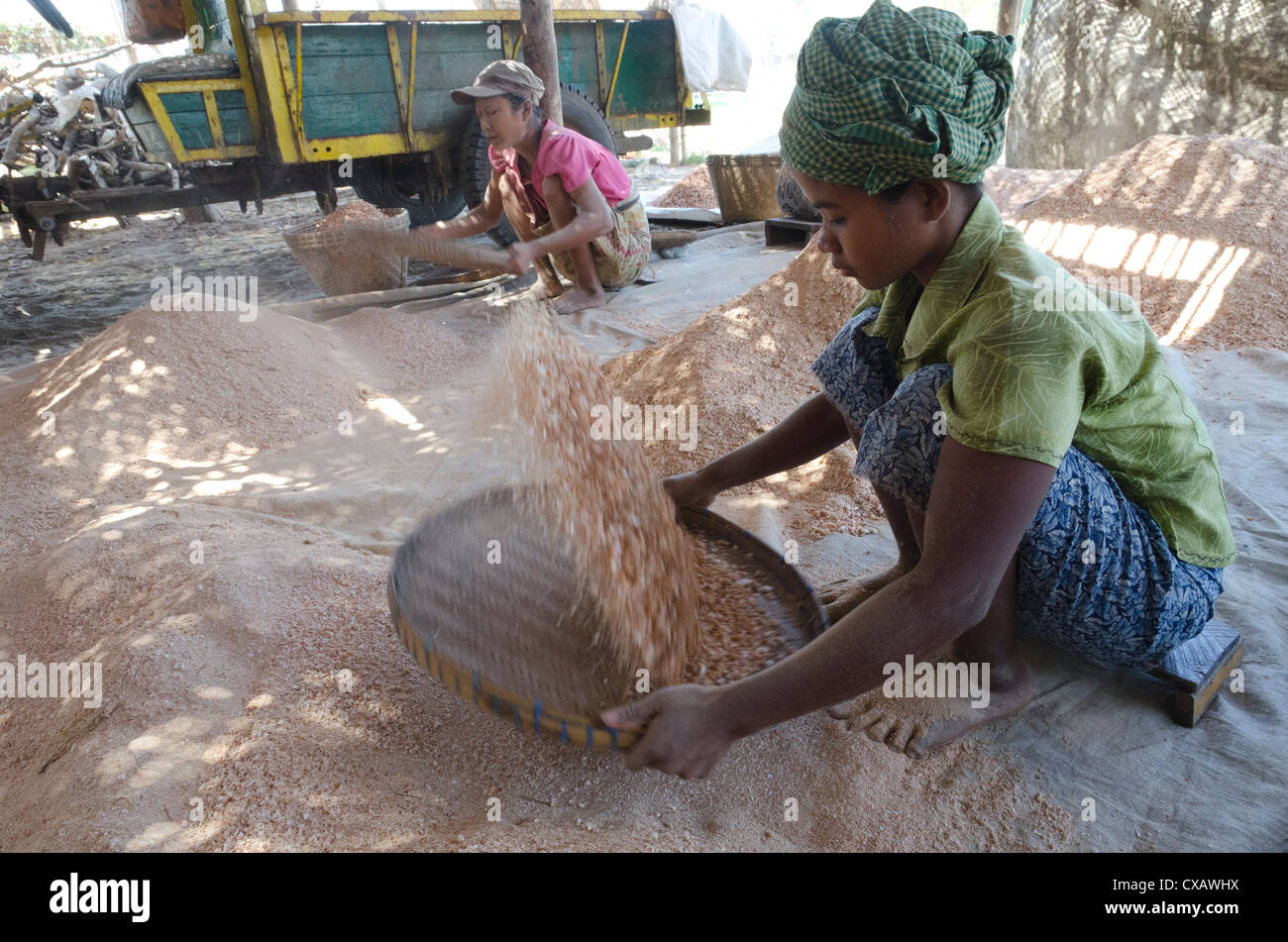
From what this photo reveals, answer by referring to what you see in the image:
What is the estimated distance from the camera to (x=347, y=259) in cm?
470

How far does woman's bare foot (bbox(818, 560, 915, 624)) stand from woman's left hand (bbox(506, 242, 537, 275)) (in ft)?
7.40

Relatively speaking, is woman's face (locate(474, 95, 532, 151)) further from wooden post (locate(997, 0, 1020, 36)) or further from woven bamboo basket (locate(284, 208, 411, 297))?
wooden post (locate(997, 0, 1020, 36))

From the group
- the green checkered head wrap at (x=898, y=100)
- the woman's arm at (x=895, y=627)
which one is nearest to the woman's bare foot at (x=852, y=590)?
the woman's arm at (x=895, y=627)

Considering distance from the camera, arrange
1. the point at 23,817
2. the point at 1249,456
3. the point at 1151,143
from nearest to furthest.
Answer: the point at 23,817, the point at 1249,456, the point at 1151,143

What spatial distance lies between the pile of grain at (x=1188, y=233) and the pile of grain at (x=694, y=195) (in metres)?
4.02

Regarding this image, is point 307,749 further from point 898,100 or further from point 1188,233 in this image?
point 1188,233

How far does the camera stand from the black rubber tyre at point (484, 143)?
17.8 feet

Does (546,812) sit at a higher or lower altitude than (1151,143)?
lower

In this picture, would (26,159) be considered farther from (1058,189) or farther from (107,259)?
(1058,189)

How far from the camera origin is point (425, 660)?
127 centimetres

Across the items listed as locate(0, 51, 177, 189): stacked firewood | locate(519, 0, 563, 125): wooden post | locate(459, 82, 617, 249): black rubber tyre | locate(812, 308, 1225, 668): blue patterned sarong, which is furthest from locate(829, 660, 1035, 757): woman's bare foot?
locate(0, 51, 177, 189): stacked firewood

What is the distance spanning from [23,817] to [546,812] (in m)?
0.83

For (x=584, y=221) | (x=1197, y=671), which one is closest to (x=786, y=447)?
(x=1197, y=671)
